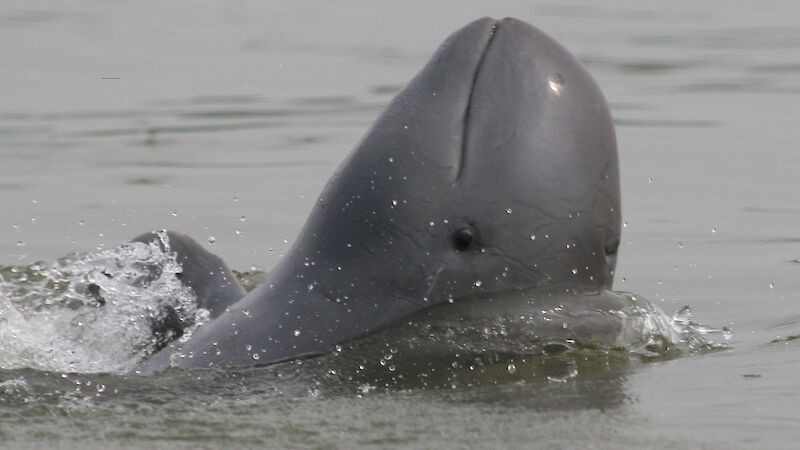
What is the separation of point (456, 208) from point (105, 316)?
1697mm

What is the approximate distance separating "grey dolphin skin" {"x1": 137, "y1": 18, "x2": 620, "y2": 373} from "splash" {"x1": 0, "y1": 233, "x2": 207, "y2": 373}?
537mm

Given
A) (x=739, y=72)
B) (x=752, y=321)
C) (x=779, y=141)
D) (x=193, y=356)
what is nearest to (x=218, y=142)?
(x=779, y=141)

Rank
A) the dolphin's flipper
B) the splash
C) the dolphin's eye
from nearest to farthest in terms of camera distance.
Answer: the dolphin's eye, the splash, the dolphin's flipper

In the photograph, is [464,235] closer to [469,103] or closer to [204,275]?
[469,103]

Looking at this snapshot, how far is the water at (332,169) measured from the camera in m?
4.30

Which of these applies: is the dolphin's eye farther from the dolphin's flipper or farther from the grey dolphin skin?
the dolphin's flipper

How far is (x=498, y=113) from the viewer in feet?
15.6

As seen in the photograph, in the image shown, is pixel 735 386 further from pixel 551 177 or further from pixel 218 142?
pixel 218 142

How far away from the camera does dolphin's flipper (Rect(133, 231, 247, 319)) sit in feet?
18.8

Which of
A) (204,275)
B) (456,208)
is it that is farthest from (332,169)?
(456,208)

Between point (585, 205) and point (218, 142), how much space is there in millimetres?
7155

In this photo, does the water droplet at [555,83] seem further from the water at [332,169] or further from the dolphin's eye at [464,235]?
the water at [332,169]

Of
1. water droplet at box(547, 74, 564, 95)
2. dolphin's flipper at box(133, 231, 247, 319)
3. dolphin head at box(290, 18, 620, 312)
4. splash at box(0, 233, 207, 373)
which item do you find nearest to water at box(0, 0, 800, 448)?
splash at box(0, 233, 207, 373)

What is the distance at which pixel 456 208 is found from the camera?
15.4ft
